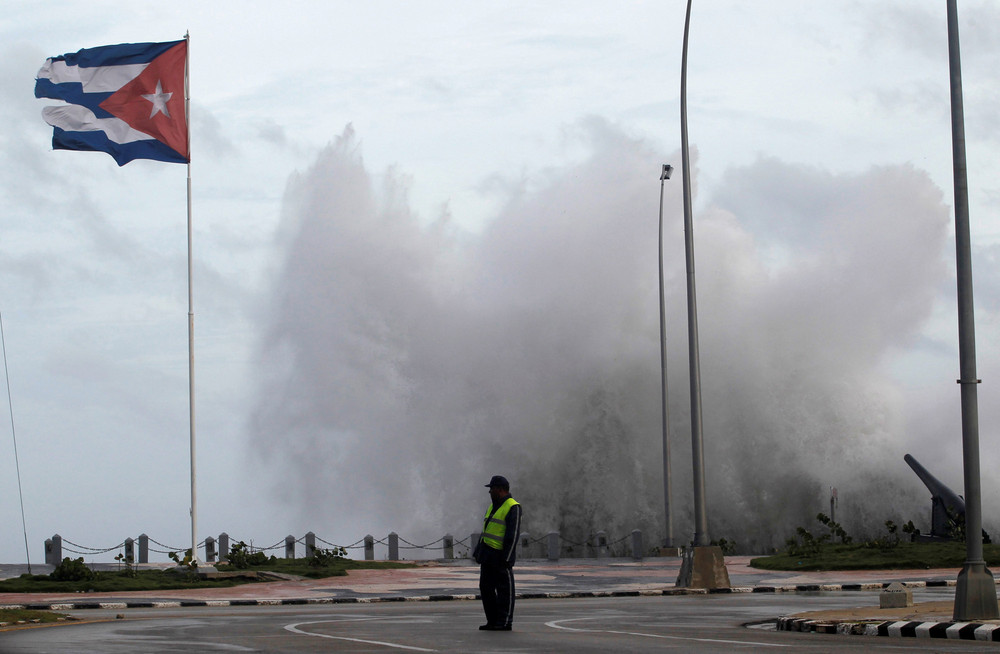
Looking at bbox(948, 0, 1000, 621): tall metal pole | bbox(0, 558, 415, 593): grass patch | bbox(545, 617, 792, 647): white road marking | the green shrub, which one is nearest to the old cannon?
bbox(0, 558, 415, 593): grass patch

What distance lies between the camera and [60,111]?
91.9ft

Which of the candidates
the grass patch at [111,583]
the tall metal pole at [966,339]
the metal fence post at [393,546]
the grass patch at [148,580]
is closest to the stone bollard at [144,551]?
the metal fence post at [393,546]

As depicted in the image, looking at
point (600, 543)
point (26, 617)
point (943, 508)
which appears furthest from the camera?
point (600, 543)

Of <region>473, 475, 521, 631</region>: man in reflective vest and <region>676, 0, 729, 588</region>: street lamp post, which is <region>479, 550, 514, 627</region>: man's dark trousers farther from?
<region>676, 0, 729, 588</region>: street lamp post

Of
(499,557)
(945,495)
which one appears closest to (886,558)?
(945,495)

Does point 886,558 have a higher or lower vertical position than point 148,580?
lower

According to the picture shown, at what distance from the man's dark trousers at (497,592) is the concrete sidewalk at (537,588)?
9.95ft

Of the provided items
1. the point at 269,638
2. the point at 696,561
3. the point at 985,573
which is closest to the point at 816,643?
the point at 985,573

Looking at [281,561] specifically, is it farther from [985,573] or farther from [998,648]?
[998,648]

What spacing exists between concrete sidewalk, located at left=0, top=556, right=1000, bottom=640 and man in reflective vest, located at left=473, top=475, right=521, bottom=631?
307 cm

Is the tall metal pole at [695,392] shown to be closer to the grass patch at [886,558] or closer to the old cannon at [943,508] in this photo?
the grass patch at [886,558]

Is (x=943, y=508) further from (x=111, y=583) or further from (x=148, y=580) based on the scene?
(x=111, y=583)

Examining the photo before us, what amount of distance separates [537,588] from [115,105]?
13.3m

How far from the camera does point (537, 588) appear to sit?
82.0ft
